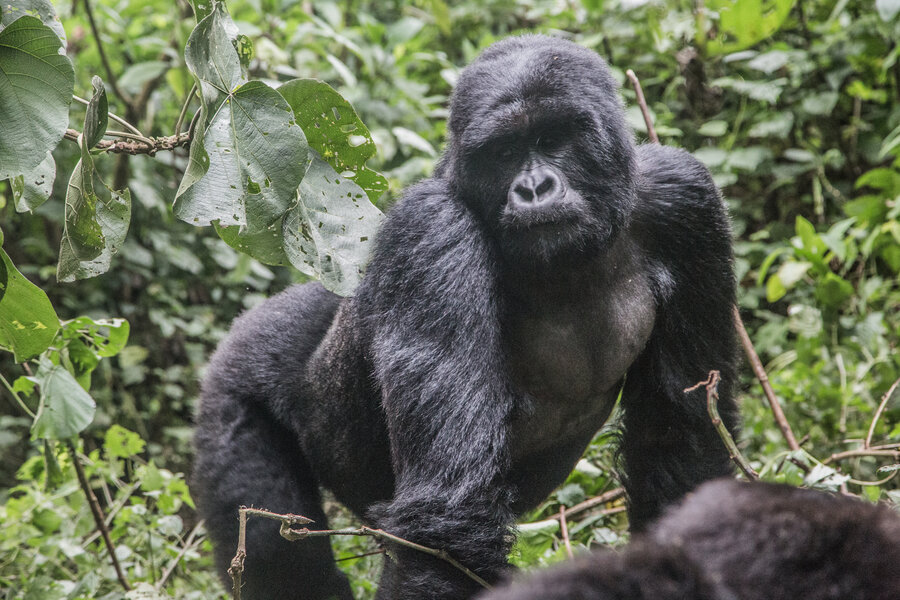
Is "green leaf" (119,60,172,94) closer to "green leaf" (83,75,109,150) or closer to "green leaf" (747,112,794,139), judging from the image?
"green leaf" (83,75,109,150)

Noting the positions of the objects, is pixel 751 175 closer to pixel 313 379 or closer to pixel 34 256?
pixel 313 379

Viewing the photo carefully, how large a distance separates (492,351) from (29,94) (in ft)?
4.01

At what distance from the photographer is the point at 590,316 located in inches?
98.7

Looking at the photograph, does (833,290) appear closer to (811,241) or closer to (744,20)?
(811,241)

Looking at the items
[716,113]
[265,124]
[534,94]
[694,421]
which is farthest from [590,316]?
[716,113]

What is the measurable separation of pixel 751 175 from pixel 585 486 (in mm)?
3132

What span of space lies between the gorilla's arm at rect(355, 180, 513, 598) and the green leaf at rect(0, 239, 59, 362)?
83 cm

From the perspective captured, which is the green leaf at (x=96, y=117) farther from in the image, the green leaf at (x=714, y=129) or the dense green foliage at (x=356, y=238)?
the green leaf at (x=714, y=129)

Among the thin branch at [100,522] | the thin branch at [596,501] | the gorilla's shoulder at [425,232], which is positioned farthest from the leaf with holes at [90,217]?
the thin branch at [596,501]

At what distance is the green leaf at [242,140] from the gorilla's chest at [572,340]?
0.84m

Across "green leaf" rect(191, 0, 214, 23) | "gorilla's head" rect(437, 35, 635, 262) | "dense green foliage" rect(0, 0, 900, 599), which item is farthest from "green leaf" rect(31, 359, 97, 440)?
"gorilla's head" rect(437, 35, 635, 262)

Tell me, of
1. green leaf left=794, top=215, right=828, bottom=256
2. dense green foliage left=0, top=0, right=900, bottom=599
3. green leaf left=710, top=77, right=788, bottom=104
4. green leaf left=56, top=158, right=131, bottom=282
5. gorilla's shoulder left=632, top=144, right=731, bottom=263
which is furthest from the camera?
green leaf left=710, top=77, right=788, bottom=104

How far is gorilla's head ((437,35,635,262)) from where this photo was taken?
223 cm

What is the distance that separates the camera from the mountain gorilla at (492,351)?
7.22 feet
